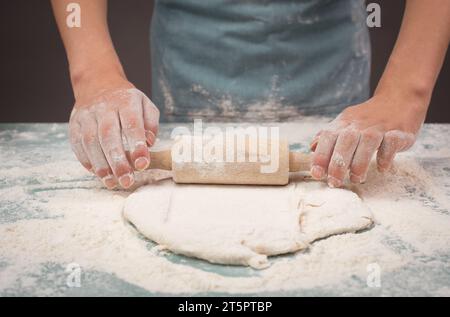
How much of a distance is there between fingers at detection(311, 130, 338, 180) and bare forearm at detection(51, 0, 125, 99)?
0.77 metres

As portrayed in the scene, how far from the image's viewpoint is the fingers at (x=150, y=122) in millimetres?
1755

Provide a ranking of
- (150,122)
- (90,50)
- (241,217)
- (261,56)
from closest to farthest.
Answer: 1. (241,217)
2. (150,122)
3. (90,50)
4. (261,56)

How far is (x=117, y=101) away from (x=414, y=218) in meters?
0.97

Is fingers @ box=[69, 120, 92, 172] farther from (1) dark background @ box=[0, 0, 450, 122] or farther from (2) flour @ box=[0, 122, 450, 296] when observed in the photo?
(1) dark background @ box=[0, 0, 450, 122]

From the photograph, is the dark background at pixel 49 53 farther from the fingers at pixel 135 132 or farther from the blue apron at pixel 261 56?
the fingers at pixel 135 132

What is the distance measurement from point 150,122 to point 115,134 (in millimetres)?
133

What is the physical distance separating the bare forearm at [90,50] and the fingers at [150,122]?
0.22 meters

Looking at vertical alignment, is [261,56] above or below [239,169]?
above

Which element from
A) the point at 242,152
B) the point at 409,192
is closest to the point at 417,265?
the point at 409,192

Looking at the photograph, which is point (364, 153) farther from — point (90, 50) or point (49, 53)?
point (49, 53)

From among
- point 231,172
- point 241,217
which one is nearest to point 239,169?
point 231,172

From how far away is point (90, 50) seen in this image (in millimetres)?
2105

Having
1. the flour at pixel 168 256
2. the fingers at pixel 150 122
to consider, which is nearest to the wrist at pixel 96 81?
the fingers at pixel 150 122

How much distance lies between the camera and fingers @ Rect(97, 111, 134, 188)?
1661mm
